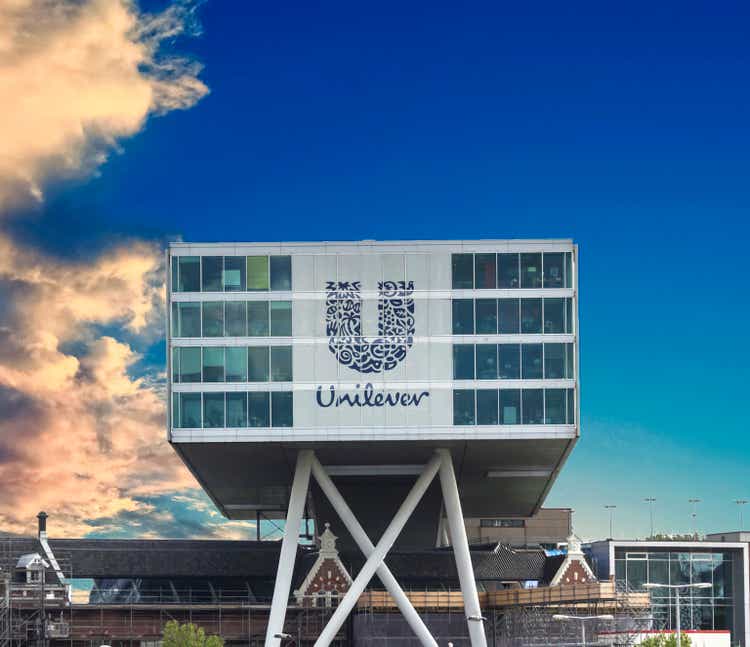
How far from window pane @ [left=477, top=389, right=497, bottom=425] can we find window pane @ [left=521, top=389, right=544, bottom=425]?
1828mm

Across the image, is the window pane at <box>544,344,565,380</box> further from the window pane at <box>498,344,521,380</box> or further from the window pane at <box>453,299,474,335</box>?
the window pane at <box>453,299,474,335</box>

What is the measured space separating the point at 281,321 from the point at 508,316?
14533 millimetres

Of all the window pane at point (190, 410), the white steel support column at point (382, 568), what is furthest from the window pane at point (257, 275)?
the white steel support column at point (382, 568)

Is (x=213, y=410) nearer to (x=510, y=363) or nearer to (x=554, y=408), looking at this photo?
(x=510, y=363)

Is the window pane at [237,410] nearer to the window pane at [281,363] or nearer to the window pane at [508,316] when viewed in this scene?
the window pane at [281,363]

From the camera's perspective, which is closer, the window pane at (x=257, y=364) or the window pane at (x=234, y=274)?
the window pane at (x=257, y=364)

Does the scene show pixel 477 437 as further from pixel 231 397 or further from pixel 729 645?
pixel 729 645

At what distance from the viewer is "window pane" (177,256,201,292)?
319ft

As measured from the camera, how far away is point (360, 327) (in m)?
96.7

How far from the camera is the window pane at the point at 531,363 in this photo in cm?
9569

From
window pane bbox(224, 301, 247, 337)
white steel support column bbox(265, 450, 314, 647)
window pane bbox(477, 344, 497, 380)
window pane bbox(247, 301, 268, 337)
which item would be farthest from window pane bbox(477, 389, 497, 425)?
window pane bbox(224, 301, 247, 337)

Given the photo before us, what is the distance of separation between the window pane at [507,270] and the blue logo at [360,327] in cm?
570

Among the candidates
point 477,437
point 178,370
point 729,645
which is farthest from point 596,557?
point 178,370

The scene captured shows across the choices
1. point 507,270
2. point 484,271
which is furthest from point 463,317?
point 507,270
